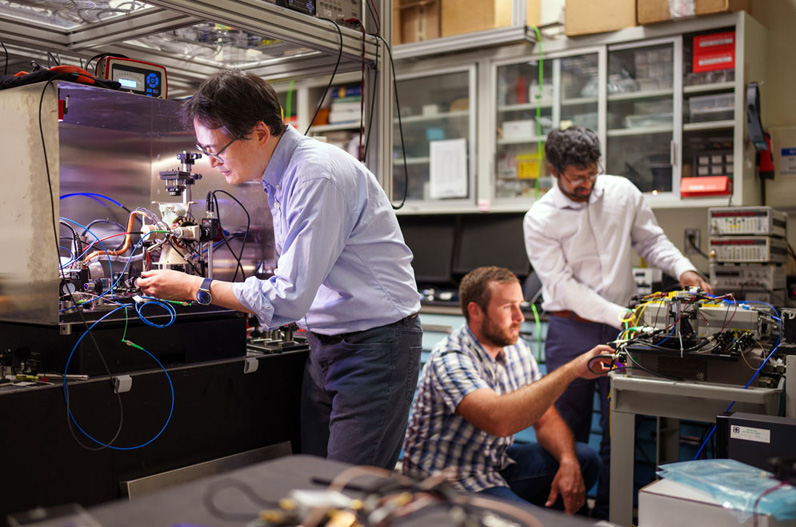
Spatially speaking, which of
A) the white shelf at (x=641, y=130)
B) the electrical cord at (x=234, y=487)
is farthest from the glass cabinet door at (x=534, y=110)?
the electrical cord at (x=234, y=487)

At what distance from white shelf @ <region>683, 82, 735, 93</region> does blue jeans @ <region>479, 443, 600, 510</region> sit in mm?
1914

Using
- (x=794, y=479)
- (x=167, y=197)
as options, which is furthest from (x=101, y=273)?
(x=794, y=479)

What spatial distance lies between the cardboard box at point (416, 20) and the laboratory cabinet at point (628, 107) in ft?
0.40

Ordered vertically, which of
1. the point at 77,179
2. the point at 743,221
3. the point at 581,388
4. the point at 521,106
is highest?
the point at 521,106

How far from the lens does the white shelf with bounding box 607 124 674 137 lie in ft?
12.0

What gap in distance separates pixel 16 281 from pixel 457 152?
112 inches

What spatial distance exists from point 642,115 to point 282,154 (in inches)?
100

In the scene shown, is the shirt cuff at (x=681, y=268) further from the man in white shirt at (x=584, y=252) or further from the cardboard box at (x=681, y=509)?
the cardboard box at (x=681, y=509)

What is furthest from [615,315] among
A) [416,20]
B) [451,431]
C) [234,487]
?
[416,20]

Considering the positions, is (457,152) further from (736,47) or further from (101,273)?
(101,273)

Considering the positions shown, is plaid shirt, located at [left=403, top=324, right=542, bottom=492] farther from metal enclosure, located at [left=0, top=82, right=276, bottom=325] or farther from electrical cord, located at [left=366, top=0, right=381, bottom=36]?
electrical cord, located at [left=366, top=0, right=381, bottom=36]

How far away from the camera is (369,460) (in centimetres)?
177

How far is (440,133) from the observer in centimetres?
438

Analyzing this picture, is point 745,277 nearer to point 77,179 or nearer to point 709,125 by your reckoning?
point 709,125
